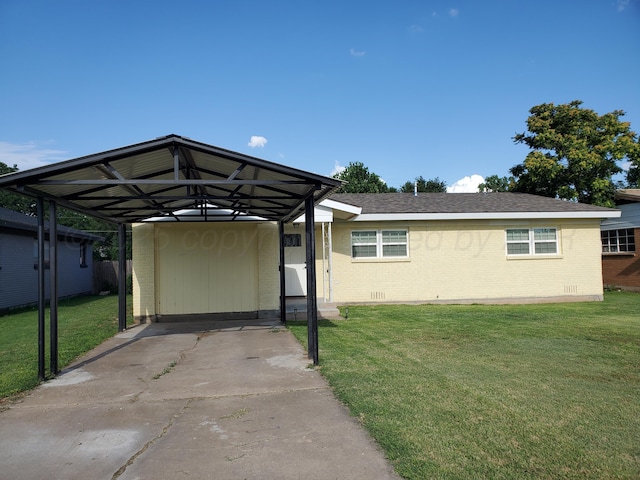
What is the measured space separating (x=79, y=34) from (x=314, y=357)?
11519 millimetres

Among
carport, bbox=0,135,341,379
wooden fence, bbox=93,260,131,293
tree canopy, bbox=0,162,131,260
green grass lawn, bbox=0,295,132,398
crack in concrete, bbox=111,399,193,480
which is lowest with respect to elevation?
crack in concrete, bbox=111,399,193,480

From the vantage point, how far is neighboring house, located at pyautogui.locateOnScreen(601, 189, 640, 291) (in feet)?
60.0

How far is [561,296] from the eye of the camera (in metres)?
15.6

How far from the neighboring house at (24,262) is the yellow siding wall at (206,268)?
7853 millimetres

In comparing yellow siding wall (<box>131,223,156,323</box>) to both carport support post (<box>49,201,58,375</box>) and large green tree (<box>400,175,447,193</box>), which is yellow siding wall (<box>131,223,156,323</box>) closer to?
carport support post (<box>49,201,58,375</box>)

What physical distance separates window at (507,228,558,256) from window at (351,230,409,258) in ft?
12.0

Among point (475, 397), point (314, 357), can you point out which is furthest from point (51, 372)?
point (475, 397)

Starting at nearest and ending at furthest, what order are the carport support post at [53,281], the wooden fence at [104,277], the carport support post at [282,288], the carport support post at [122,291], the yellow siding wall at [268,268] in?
1. the carport support post at [53,281]
2. the carport support post at [122,291]
3. the carport support post at [282,288]
4. the yellow siding wall at [268,268]
5. the wooden fence at [104,277]

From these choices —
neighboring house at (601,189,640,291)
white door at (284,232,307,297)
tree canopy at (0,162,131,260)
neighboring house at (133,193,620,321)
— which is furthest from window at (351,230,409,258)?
tree canopy at (0,162,131,260)

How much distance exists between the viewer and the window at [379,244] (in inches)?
580

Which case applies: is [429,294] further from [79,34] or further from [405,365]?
[79,34]

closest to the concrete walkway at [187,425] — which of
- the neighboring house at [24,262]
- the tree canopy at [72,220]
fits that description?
the neighboring house at [24,262]

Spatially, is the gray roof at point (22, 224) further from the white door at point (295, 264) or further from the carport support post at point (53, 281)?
the carport support post at point (53, 281)

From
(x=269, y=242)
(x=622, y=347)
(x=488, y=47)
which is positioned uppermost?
(x=488, y=47)
